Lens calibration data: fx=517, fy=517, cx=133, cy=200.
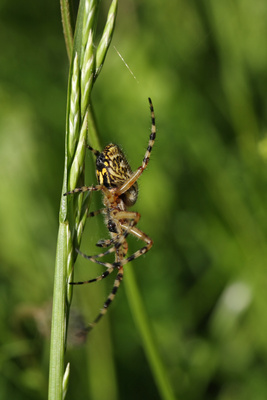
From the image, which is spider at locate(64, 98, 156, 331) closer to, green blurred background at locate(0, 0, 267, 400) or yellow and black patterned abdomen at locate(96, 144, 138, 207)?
yellow and black patterned abdomen at locate(96, 144, 138, 207)

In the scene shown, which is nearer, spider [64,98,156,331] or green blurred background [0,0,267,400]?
spider [64,98,156,331]

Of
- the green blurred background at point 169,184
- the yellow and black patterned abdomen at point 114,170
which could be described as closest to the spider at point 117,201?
the yellow and black patterned abdomen at point 114,170

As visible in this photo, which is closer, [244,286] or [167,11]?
[244,286]

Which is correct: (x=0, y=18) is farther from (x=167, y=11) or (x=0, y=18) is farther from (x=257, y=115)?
(x=257, y=115)

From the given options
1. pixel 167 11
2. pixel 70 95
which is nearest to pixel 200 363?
pixel 70 95

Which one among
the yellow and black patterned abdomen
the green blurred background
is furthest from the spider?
the green blurred background

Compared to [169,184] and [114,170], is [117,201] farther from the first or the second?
[169,184]
